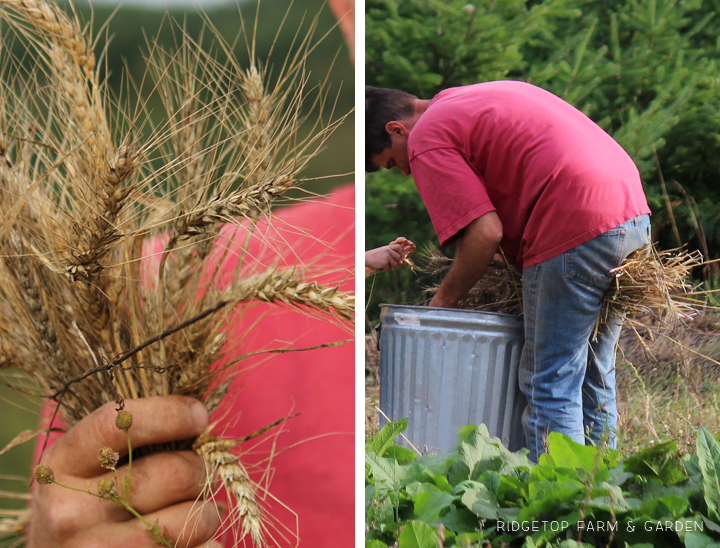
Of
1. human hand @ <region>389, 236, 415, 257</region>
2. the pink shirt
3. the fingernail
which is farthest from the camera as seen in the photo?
the pink shirt

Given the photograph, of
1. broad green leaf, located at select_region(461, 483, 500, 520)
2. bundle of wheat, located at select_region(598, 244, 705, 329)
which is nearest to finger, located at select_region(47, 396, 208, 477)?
broad green leaf, located at select_region(461, 483, 500, 520)

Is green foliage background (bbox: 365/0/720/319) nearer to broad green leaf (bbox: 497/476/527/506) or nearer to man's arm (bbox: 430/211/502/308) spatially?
man's arm (bbox: 430/211/502/308)

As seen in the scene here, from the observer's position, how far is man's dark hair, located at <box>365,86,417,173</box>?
724mm

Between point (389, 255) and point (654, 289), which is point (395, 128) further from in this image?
point (654, 289)

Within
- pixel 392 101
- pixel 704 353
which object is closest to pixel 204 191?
pixel 392 101

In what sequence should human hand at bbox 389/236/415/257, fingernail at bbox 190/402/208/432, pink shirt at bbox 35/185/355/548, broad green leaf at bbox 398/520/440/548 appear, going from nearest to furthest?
broad green leaf at bbox 398/520/440/548 → fingernail at bbox 190/402/208/432 → human hand at bbox 389/236/415/257 → pink shirt at bbox 35/185/355/548

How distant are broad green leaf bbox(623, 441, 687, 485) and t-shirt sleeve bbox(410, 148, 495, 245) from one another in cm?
31

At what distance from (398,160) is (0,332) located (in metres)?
0.52

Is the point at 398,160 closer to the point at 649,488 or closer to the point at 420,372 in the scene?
the point at 420,372

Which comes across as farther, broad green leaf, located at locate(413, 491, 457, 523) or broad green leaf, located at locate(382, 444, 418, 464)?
broad green leaf, located at locate(382, 444, 418, 464)

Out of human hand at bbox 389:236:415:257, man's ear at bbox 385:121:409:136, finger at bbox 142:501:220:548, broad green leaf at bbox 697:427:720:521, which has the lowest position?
finger at bbox 142:501:220:548

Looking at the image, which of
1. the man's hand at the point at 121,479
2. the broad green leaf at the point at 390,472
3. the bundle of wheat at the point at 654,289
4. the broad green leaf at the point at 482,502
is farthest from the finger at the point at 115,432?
the bundle of wheat at the point at 654,289

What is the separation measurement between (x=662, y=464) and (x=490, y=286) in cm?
27

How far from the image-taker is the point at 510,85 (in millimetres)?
705
